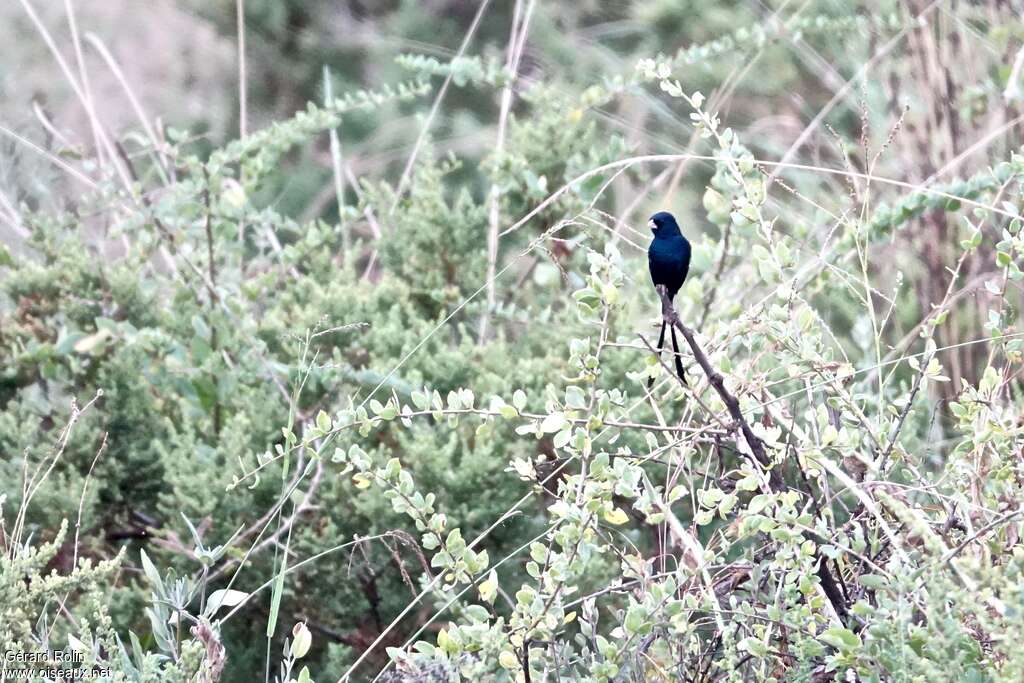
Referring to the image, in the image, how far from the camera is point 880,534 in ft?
5.90

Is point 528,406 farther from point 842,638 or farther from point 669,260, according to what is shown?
point 842,638

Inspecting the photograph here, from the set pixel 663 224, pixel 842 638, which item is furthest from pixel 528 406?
pixel 842 638

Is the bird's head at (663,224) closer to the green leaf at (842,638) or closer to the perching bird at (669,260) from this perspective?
the perching bird at (669,260)

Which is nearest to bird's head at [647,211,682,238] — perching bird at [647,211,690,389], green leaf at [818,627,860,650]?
perching bird at [647,211,690,389]

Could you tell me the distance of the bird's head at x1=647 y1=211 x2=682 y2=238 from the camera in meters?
2.26

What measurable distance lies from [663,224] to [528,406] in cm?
47

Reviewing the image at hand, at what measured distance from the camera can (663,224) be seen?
7.47ft

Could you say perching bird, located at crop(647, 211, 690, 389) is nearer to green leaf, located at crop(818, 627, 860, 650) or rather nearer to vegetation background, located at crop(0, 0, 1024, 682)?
vegetation background, located at crop(0, 0, 1024, 682)

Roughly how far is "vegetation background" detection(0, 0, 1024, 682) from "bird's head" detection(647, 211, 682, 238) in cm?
12

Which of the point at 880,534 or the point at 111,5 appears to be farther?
the point at 111,5

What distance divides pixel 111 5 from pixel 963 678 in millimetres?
5447

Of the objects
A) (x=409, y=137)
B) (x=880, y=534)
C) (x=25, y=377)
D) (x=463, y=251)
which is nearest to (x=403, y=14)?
(x=409, y=137)

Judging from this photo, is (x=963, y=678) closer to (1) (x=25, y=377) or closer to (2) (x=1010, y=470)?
(2) (x=1010, y=470)

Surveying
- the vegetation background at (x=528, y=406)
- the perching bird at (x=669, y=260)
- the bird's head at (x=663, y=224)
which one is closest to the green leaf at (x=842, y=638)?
the vegetation background at (x=528, y=406)
